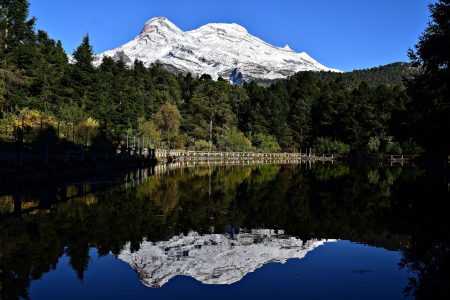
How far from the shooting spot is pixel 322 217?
13.3 meters

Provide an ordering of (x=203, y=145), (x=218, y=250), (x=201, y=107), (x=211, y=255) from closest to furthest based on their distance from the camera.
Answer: (x=211, y=255) → (x=218, y=250) → (x=203, y=145) → (x=201, y=107)

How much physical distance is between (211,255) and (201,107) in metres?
88.1

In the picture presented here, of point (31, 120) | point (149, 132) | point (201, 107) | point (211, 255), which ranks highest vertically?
point (201, 107)

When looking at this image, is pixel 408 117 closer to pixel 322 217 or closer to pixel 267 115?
pixel 322 217

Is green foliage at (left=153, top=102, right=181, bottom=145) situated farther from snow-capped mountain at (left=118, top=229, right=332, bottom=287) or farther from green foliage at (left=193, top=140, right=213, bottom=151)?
snow-capped mountain at (left=118, top=229, right=332, bottom=287)

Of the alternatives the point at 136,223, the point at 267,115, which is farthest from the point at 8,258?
the point at 267,115

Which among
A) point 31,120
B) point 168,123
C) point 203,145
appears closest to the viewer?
point 31,120

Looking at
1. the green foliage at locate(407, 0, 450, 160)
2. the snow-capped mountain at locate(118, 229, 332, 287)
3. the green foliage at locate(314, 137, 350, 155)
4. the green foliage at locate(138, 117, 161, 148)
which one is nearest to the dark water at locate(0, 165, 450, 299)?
the snow-capped mountain at locate(118, 229, 332, 287)

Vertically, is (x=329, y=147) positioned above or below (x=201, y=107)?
below

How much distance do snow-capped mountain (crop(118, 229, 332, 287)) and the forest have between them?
557 inches

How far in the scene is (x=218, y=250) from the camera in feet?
29.6

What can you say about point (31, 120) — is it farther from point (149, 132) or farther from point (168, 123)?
point (168, 123)

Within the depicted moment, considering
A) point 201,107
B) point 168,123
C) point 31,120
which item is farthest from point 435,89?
point 201,107

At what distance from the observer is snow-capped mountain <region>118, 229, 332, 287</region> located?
739cm
